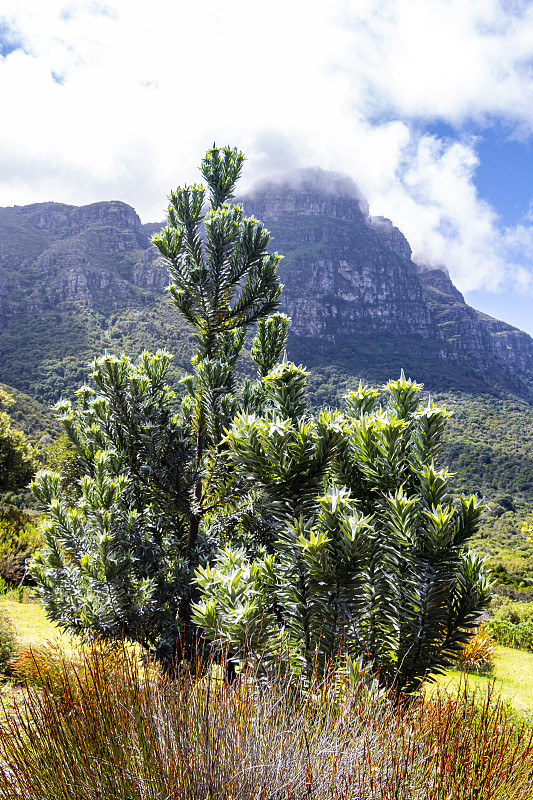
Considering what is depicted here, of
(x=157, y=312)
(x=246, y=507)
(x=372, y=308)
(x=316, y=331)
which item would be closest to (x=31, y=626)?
(x=246, y=507)

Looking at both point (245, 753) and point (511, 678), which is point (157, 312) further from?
point (245, 753)

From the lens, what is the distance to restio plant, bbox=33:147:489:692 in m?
1.99

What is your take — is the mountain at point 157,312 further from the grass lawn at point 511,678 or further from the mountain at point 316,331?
the grass lawn at point 511,678

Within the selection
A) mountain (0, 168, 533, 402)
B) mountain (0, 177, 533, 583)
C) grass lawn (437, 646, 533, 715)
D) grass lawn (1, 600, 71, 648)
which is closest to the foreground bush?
grass lawn (1, 600, 71, 648)

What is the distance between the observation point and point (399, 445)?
2.17 m

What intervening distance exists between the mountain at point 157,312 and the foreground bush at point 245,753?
192 ft

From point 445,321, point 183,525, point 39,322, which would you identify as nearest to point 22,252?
point 39,322

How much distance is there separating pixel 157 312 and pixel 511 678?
102 metres

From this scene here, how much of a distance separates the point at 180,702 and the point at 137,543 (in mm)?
2389

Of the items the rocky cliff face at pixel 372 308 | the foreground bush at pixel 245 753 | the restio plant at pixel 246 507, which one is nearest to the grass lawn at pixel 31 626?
the restio plant at pixel 246 507

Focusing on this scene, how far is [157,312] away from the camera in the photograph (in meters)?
100

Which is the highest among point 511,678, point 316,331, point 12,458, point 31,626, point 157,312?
point 316,331

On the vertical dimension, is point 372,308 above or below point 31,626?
above

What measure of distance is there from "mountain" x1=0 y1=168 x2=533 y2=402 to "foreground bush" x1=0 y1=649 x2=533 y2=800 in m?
58.5
